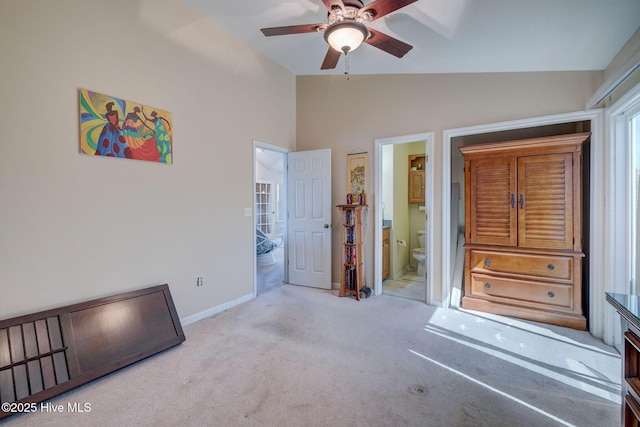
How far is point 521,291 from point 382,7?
10.0ft

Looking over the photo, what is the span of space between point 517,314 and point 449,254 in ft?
2.96

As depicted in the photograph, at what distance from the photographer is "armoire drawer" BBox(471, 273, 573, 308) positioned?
285 cm

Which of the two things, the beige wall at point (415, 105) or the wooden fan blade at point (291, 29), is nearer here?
the wooden fan blade at point (291, 29)

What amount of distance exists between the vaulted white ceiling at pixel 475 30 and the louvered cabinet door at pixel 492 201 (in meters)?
0.99

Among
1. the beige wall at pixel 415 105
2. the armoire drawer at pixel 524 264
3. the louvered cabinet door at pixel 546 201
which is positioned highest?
the beige wall at pixel 415 105

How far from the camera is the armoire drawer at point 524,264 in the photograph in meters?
2.85

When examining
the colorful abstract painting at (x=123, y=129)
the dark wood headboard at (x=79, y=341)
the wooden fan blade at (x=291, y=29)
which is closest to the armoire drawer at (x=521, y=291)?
the wooden fan blade at (x=291, y=29)

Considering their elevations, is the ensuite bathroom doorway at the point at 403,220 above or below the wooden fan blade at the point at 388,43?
below

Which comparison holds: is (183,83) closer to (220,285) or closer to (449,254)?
(220,285)

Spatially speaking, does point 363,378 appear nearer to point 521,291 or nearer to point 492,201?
point 521,291

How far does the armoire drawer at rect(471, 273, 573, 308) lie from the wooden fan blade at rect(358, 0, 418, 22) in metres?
2.83

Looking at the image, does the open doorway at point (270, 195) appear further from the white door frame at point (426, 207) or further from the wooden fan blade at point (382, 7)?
the wooden fan blade at point (382, 7)

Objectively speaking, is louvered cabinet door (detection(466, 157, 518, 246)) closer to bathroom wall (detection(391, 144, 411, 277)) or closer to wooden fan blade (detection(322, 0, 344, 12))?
bathroom wall (detection(391, 144, 411, 277))

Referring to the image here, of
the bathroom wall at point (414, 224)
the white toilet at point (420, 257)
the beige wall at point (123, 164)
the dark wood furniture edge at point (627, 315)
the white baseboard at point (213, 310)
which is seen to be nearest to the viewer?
the dark wood furniture edge at point (627, 315)
